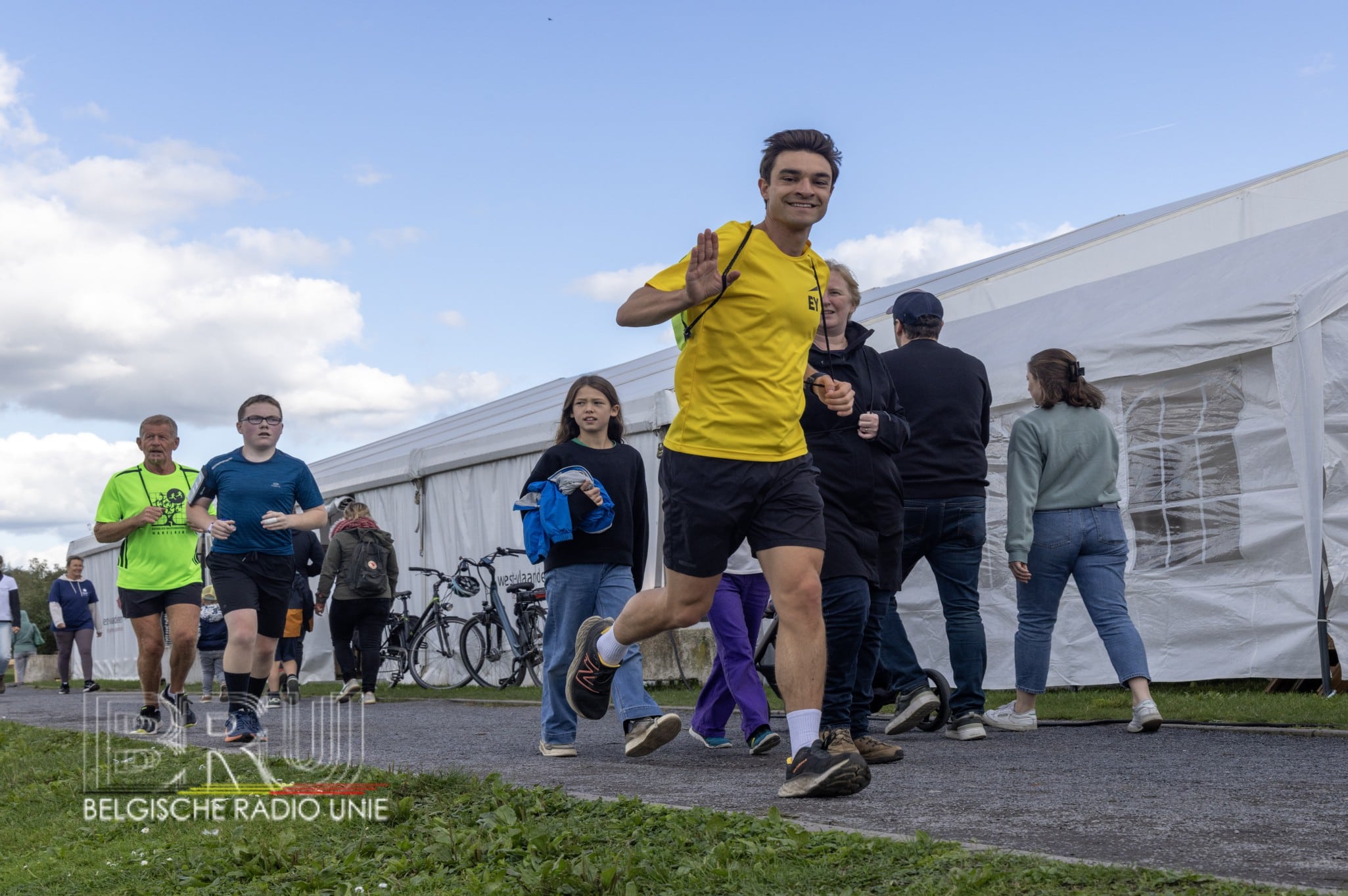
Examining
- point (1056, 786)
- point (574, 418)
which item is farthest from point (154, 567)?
point (1056, 786)

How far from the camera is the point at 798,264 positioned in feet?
14.4

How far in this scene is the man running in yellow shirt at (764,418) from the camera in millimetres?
4258

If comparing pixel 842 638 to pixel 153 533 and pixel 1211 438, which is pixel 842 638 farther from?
pixel 153 533

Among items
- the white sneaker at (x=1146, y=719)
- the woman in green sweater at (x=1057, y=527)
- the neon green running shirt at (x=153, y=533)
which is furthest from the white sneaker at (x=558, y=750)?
the neon green running shirt at (x=153, y=533)

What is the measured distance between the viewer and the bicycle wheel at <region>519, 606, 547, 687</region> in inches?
523

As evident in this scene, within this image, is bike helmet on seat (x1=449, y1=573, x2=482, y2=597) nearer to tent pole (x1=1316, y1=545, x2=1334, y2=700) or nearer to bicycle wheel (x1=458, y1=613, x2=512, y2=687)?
bicycle wheel (x1=458, y1=613, x2=512, y2=687)

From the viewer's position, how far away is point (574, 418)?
20.9 feet

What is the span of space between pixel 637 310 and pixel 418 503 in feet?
39.1

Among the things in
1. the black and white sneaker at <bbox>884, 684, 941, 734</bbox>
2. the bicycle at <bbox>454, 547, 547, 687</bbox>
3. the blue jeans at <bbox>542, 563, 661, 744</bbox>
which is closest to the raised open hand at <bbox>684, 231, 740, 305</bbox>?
the blue jeans at <bbox>542, 563, 661, 744</bbox>

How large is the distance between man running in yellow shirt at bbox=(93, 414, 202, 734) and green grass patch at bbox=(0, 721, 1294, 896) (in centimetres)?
337

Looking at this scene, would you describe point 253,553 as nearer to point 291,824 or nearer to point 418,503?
point 291,824

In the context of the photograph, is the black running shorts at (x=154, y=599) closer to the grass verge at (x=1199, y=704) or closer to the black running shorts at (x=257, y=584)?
the black running shorts at (x=257, y=584)

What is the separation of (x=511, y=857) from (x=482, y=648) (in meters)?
10.8

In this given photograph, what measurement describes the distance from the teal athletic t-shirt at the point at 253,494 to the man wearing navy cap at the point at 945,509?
10.3 ft
